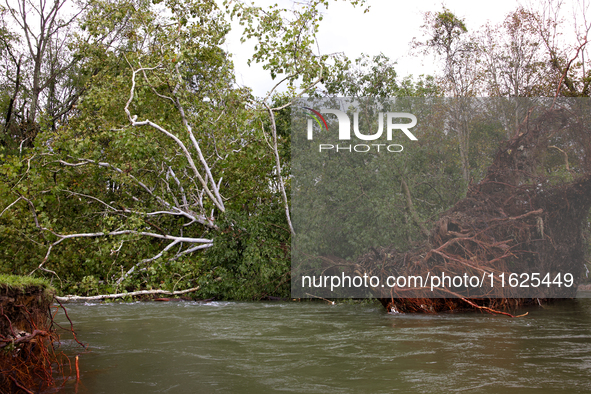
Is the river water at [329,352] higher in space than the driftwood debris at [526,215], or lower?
lower

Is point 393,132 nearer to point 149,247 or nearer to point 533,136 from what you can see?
point 533,136

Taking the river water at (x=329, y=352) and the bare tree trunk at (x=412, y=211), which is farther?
the bare tree trunk at (x=412, y=211)

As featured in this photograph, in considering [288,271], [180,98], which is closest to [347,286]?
[288,271]

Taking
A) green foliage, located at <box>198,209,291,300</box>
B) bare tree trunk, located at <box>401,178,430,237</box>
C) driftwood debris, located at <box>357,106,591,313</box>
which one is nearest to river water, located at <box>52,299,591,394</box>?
driftwood debris, located at <box>357,106,591,313</box>

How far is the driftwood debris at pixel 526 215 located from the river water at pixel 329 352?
1412 mm

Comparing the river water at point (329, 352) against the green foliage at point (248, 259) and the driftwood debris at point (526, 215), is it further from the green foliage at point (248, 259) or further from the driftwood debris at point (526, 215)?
the green foliage at point (248, 259)

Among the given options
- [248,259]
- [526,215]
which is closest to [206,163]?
[248,259]

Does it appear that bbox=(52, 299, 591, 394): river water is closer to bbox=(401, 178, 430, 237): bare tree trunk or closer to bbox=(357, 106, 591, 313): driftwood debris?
bbox=(357, 106, 591, 313): driftwood debris

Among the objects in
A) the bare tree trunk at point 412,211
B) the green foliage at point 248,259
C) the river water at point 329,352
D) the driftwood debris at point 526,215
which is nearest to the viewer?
the river water at point 329,352

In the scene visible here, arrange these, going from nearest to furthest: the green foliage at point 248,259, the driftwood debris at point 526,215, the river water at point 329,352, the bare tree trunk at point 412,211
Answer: the river water at point 329,352, the driftwood debris at point 526,215, the bare tree trunk at point 412,211, the green foliage at point 248,259

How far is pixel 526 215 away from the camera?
1126 centimetres

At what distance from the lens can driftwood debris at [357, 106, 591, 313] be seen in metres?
11.4

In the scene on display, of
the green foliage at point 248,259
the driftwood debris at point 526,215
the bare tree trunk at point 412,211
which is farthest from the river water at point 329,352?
the bare tree trunk at point 412,211

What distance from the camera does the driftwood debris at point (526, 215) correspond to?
11.4m
